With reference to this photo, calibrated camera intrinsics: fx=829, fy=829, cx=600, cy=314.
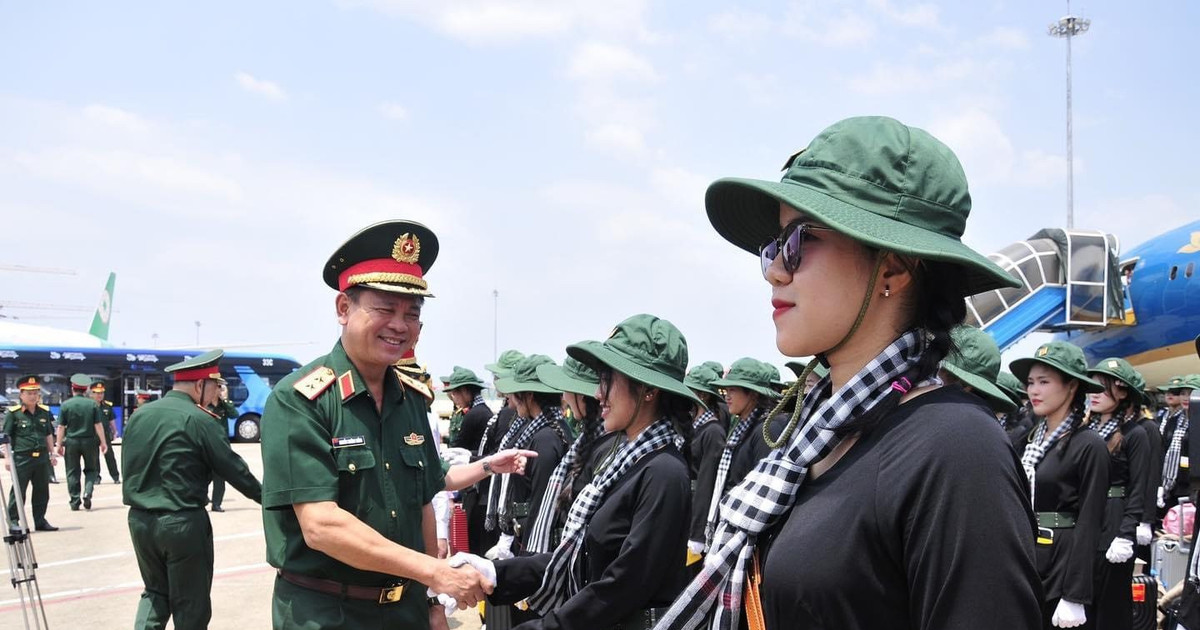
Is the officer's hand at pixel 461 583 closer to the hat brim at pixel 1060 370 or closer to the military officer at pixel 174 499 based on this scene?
the military officer at pixel 174 499

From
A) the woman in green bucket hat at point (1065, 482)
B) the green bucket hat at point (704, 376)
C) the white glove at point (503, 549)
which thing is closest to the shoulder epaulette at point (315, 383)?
the white glove at point (503, 549)

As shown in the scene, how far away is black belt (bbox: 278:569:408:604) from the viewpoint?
3016 mm

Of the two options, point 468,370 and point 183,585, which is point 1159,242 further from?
point 183,585

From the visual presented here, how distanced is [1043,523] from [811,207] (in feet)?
15.4

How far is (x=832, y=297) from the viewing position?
5.04 feet

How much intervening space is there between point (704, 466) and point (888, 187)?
670 centimetres

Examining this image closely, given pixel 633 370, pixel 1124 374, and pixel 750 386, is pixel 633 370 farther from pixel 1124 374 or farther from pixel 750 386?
pixel 1124 374

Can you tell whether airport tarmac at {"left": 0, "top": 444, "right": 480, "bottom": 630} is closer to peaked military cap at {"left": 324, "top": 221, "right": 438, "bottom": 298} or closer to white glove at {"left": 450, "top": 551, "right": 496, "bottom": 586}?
white glove at {"left": 450, "top": 551, "right": 496, "bottom": 586}

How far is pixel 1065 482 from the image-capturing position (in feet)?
16.8

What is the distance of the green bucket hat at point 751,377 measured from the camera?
26.9ft

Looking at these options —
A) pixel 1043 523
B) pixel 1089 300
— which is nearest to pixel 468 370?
pixel 1043 523

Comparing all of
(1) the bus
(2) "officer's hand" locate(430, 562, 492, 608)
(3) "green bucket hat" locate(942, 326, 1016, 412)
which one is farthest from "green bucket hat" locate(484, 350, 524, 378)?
(1) the bus

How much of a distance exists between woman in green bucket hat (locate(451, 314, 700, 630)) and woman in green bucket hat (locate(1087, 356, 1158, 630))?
3.58 metres

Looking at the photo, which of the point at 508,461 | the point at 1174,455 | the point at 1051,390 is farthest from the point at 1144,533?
the point at 508,461
